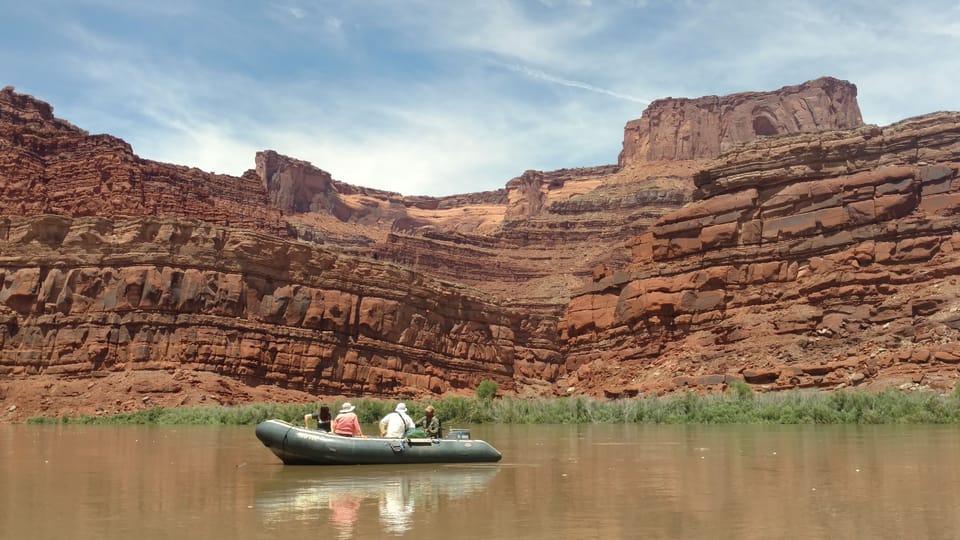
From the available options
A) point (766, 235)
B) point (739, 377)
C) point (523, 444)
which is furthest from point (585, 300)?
point (523, 444)

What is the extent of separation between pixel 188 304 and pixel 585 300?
24.4 m

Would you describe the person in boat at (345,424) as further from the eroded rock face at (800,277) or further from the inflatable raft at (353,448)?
the eroded rock face at (800,277)

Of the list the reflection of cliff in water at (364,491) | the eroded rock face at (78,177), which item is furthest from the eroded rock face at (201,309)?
the reflection of cliff in water at (364,491)

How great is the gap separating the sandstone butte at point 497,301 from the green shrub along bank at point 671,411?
16.5ft

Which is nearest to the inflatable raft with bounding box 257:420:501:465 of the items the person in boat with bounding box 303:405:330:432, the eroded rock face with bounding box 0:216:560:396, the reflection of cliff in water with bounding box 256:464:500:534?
the reflection of cliff in water with bounding box 256:464:500:534

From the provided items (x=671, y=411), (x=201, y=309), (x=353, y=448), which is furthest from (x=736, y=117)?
(x=353, y=448)

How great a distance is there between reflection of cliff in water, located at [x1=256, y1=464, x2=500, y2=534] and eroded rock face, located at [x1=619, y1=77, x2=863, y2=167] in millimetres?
112187

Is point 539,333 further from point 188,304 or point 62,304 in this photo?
point 62,304

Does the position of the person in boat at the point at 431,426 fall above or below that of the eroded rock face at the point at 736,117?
below

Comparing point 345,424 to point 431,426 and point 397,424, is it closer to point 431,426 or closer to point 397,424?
point 397,424

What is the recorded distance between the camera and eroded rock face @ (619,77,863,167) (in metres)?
126

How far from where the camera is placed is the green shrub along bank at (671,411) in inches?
1217

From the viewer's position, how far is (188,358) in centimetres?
5600

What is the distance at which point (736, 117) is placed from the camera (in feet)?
431
